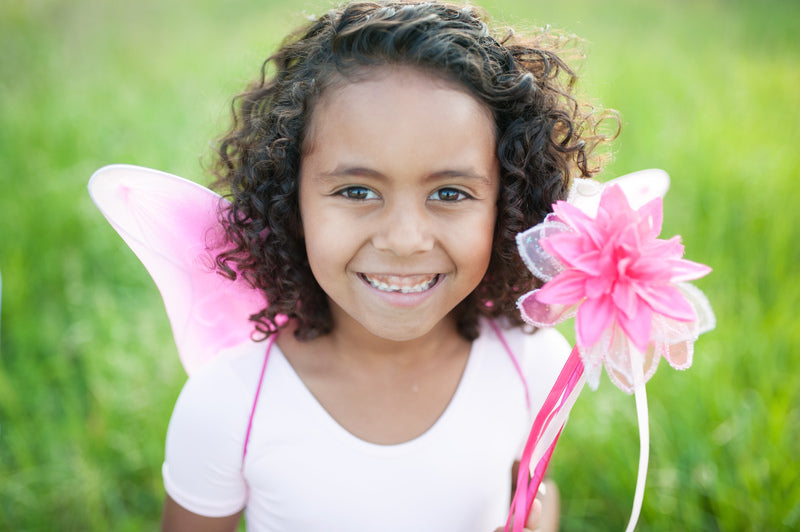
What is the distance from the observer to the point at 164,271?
55.4 inches

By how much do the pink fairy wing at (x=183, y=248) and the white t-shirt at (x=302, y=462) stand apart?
111 mm

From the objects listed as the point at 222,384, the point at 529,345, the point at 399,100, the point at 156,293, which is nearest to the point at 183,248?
the point at 222,384

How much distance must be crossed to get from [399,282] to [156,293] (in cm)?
178

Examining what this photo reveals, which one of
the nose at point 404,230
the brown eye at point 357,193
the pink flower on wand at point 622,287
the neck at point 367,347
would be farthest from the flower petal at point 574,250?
the neck at point 367,347

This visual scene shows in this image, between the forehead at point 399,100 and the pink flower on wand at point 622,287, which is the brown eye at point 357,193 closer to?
the forehead at point 399,100

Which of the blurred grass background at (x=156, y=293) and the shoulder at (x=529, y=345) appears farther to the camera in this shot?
the blurred grass background at (x=156, y=293)

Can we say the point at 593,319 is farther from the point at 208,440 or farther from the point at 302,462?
the point at 208,440

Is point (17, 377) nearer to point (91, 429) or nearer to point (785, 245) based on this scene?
point (91, 429)

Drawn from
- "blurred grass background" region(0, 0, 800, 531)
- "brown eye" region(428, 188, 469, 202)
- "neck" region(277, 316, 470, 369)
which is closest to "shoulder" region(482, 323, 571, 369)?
"neck" region(277, 316, 470, 369)

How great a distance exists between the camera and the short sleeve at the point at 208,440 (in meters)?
1.33

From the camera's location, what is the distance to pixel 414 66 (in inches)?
46.9

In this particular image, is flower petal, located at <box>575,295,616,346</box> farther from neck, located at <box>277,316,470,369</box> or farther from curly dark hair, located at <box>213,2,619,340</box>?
neck, located at <box>277,316,470,369</box>

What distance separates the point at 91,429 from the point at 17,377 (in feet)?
1.26

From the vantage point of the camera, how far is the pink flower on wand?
39.7 inches
